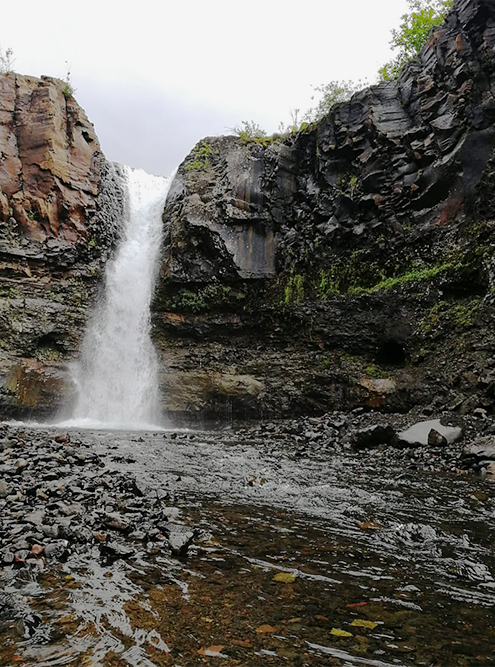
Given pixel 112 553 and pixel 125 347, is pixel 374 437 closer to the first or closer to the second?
pixel 112 553

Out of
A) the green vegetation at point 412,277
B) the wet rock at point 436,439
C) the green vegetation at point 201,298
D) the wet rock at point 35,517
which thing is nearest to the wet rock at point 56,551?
the wet rock at point 35,517

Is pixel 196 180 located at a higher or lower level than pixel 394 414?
higher

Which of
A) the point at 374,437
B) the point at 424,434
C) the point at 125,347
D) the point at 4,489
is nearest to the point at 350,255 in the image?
the point at 374,437

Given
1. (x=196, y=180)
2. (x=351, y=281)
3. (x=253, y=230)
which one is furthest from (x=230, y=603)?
(x=196, y=180)

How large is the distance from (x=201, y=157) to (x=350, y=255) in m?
9.62

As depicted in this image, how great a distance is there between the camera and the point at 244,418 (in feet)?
53.9

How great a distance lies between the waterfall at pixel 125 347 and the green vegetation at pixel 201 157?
3083mm

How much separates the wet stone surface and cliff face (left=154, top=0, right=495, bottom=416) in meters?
7.52

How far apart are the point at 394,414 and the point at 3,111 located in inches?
795

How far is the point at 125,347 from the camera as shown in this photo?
1789 cm

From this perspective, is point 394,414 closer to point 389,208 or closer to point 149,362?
point 389,208

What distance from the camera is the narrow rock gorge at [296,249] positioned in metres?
14.0

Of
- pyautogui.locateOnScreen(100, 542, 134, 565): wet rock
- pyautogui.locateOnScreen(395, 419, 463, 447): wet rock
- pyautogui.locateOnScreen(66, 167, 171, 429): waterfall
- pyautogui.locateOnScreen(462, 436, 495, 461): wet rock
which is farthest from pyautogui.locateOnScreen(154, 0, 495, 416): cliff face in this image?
pyautogui.locateOnScreen(100, 542, 134, 565): wet rock

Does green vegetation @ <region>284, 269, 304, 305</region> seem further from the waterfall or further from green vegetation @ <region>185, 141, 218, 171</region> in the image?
green vegetation @ <region>185, 141, 218, 171</region>
